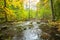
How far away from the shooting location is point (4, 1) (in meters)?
18.9

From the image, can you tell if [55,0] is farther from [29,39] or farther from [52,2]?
[29,39]

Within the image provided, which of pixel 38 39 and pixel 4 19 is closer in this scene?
pixel 38 39

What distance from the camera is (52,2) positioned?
2022 cm

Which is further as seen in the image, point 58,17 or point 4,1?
point 58,17

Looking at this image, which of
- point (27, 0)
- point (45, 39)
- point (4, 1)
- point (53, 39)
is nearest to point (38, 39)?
point (45, 39)

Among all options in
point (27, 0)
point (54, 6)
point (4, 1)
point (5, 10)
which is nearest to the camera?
point (5, 10)

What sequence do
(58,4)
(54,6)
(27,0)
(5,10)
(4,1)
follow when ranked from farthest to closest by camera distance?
(27,0) → (54,6) → (58,4) → (4,1) → (5,10)

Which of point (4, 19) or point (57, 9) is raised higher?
point (57, 9)

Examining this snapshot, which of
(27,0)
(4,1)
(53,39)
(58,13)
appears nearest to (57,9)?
(58,13)

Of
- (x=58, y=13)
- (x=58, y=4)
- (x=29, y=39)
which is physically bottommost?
(x=29, y=39)

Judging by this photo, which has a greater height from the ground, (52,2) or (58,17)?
(52,2)

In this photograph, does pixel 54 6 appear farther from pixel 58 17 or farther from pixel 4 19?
pixel 4 19

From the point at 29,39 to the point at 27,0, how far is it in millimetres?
36695

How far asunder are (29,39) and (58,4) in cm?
1198
